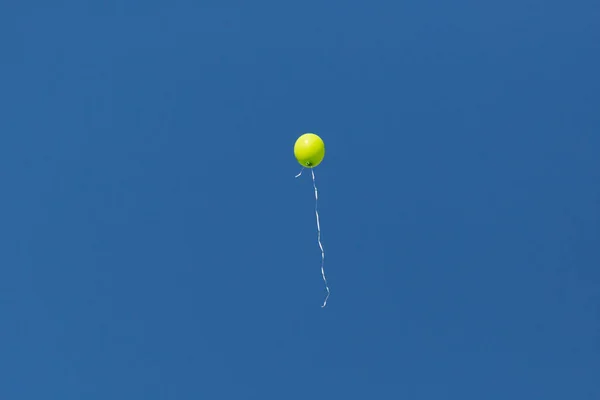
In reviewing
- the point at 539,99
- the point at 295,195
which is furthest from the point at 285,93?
the point at 539,99

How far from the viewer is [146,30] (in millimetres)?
3273

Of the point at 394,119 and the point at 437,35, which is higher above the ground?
the point at 437,35

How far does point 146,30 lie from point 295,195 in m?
0.87

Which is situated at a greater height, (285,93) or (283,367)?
(285,93)

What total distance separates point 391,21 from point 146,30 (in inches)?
37.3

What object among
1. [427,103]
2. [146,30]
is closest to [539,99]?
[427,103]

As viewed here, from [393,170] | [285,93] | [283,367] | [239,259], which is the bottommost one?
[283,367]

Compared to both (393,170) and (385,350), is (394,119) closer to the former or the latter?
(393,170)

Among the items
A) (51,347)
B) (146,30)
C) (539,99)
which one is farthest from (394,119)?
(51,347)

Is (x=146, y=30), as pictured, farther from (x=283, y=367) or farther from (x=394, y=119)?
(x=283, y=367)

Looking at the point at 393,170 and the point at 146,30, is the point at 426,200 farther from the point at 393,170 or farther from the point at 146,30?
the point at 146,30

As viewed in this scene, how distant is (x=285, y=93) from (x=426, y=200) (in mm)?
675

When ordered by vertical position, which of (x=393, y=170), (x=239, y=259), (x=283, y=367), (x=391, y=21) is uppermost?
(x=391, y=21)

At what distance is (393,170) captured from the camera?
10.5 feet
